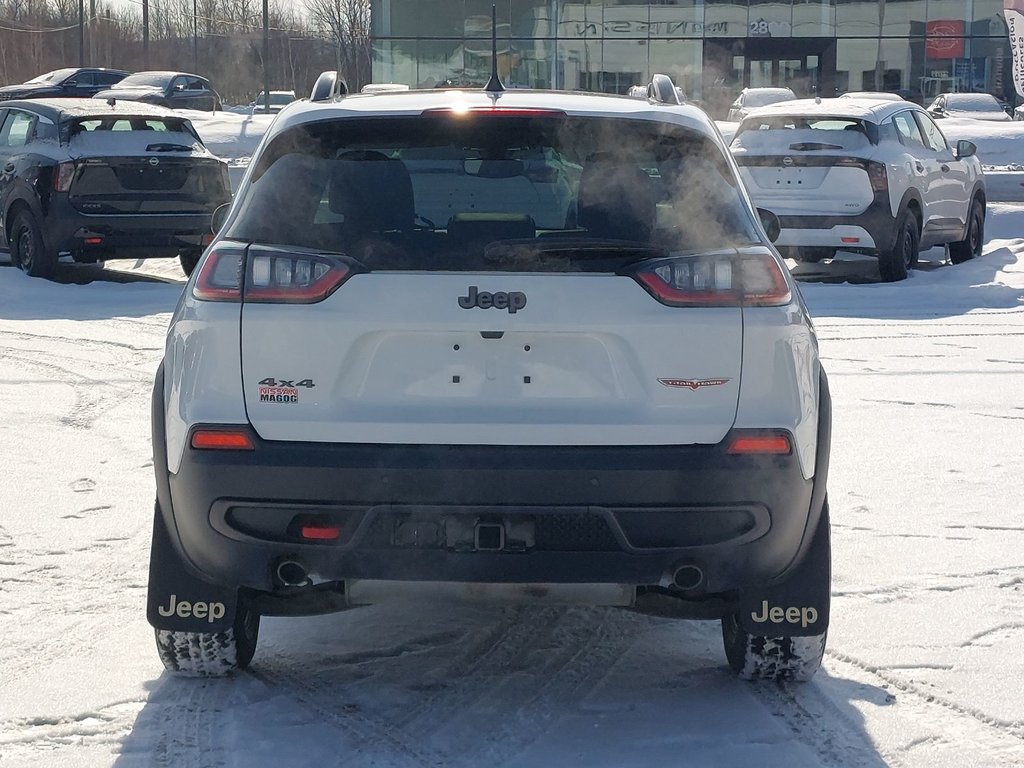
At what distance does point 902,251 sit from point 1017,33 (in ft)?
33.3

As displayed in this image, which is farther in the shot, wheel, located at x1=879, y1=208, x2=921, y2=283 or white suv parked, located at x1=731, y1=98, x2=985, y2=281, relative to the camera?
wheel, located at x1=879, y1=208, x2=921, y2=283

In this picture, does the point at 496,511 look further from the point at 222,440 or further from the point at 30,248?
the point at 30,248

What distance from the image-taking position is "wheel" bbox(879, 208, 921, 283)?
523 inches

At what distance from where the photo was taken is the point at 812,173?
43.3ft

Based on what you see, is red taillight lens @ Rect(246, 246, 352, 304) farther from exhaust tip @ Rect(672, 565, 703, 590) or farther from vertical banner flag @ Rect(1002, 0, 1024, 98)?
vertical banner flag @ Rect(1002, 0, 1024, 98)

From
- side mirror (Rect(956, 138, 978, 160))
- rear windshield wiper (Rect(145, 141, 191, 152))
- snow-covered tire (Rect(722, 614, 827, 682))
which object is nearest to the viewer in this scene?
snow-covered tire (Rect(722, 614, 827, 682))

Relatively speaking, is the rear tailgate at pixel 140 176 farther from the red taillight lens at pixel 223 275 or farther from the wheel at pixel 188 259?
the red taillight lens at pixel 223 275

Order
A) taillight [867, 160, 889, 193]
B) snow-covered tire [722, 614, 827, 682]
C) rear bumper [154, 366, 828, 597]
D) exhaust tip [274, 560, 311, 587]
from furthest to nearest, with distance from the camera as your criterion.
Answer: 1. taillight [867, 160, 889, 193]
2. snow-covered tire [722, 614, 827, 682]
3. exhaust tip [274, 560, 311, 587]
4. rear bumper [154, 366, 828, 597]

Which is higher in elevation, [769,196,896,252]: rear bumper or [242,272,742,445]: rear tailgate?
[242,272,742,445]: rear tailgate

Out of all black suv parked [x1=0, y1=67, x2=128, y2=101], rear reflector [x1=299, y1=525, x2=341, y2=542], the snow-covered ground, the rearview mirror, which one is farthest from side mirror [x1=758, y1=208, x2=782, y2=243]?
black suv parked [x1=0, y1=67, x2=128, y2=101]

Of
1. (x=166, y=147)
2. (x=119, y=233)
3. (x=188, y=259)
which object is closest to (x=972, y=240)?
(x=188, y=259)

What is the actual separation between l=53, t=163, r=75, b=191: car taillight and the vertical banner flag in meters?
14.6

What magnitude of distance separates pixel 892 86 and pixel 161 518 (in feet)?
171

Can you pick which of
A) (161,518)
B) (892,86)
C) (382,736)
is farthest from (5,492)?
(892,86)
